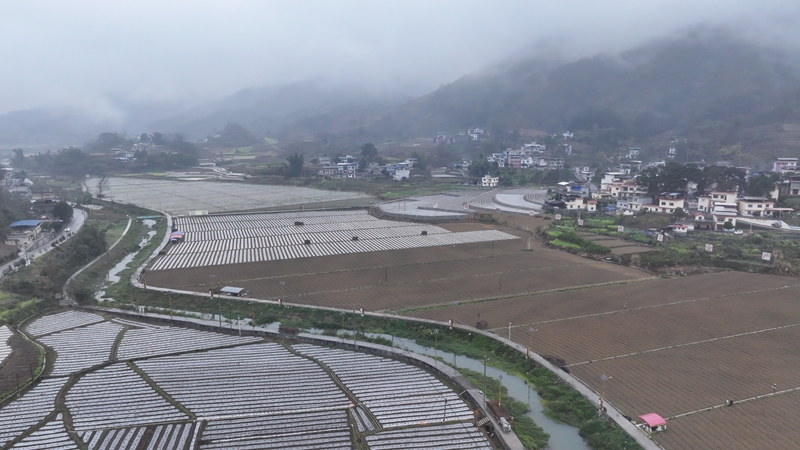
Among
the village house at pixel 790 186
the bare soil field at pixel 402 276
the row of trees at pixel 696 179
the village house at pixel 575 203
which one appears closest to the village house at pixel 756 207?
the row of trees at pixel 696 179

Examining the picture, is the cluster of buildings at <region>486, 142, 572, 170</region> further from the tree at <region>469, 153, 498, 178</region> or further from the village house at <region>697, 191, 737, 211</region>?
the village house at <region>697, 191, 737, 211</region>

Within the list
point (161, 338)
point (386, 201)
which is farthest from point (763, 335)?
point (386, 201)

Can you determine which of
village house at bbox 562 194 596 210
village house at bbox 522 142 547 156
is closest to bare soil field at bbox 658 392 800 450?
village house at bbox 562 194 596 210

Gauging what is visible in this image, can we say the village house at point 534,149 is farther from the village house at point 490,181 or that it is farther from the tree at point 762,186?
the tree at point 762,186

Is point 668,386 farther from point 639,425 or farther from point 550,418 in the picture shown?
point 550,418

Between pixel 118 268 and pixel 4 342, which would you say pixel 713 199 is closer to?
pixel 118 268
